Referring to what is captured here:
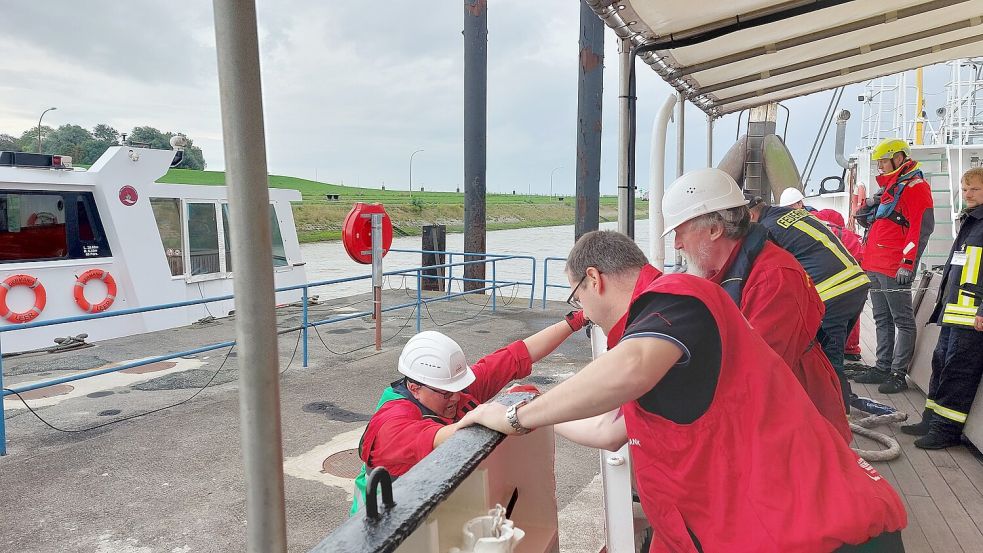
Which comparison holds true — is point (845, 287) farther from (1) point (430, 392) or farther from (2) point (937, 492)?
(1) point (430, 392)

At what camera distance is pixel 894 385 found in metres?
5.18

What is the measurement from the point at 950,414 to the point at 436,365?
320cm

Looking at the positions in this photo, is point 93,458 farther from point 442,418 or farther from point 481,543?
point 481,543

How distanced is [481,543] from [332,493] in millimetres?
3240

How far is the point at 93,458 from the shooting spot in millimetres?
5180

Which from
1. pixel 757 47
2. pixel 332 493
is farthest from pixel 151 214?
pixel 757 47

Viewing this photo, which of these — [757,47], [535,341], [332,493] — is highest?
[757,47]

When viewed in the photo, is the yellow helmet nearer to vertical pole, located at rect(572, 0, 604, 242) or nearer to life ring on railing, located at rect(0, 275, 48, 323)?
vertical pole, located at rect(572, 0, 604, 242)

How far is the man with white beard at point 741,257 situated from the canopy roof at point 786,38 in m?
1.35

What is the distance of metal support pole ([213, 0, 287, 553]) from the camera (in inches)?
38.2

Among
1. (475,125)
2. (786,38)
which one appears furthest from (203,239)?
(786,38)

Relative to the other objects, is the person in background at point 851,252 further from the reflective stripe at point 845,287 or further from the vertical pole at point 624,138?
the reflective stripe at point 845,287

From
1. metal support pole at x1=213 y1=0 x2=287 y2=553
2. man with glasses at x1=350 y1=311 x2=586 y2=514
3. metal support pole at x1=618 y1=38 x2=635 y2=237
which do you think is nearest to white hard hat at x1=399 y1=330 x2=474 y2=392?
man with glasses at x1=350 y1=311 x2=586 y2=514

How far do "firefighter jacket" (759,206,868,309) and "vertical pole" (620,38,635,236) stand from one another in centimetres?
98
